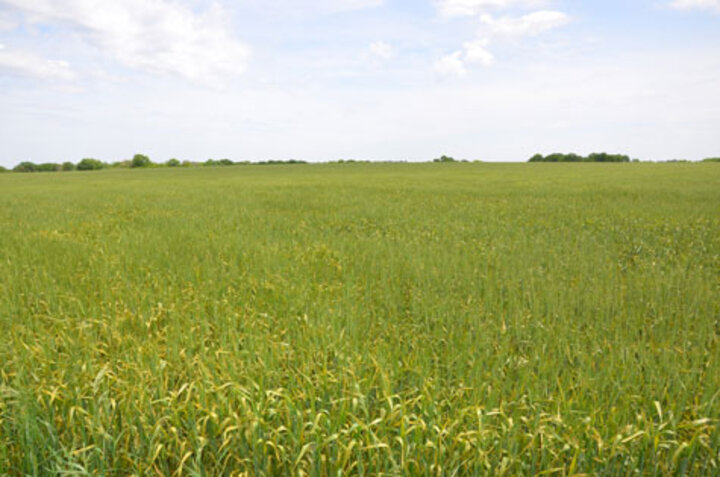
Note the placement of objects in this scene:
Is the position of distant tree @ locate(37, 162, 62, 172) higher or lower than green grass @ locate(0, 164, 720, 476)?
higher

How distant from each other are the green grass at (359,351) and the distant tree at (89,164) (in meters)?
93.1

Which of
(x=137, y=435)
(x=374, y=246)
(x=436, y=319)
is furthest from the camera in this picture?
(x=374, y=246)

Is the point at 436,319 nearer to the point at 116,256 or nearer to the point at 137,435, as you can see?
the point at 137,435

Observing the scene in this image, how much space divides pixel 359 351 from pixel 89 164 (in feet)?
349

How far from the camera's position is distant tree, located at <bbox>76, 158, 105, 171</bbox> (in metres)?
90.1

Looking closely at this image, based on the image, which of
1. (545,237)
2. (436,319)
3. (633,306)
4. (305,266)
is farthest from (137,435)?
(545,237)

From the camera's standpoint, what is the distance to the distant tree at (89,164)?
296 feet

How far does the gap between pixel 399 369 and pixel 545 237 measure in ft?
26.0

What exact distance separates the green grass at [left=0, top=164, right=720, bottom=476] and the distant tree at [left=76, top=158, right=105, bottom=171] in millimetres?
93119

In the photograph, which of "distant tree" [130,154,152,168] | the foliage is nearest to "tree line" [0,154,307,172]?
"distant tree" [130,154,152,168]

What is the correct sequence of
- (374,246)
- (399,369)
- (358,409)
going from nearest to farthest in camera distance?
(358,409), (399,369), (374,246)

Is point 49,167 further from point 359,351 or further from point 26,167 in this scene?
point 359,351

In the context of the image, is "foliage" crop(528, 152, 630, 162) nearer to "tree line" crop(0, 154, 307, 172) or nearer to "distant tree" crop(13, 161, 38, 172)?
"tree line" crop(0, 154, 307, 172)

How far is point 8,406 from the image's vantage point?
12.3 feet
